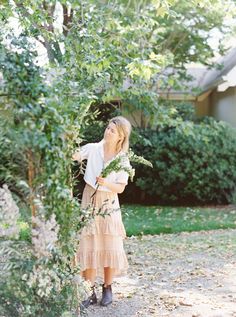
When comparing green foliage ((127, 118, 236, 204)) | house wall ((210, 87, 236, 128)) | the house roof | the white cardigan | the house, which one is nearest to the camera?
the white cardigan

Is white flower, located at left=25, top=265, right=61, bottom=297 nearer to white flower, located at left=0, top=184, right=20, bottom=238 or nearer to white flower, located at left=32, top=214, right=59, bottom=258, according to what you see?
white flower, located at left=32, top=214, right=59, bottom=258

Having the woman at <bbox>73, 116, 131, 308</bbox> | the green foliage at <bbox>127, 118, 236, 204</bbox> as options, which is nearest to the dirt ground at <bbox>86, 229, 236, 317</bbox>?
the woman at <bbox>73, 116, 131, 308</bbox>

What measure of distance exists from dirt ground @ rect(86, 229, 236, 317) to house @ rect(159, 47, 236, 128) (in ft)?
20.4

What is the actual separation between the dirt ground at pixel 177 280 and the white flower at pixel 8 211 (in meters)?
2.14

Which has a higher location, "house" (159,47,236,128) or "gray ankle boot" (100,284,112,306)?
"house" (159,47,236,128)

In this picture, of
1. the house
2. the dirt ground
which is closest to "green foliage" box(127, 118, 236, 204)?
the house

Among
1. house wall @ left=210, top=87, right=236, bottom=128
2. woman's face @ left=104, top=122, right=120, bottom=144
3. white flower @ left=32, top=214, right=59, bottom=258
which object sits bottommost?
white flower @ left=32, top=214, right=59, bottom=258

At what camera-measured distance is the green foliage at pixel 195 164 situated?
12.8 m

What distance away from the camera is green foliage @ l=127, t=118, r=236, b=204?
12.8 metres

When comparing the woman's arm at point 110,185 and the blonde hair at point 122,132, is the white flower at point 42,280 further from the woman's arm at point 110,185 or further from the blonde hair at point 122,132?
the blonde hair at point 122,132

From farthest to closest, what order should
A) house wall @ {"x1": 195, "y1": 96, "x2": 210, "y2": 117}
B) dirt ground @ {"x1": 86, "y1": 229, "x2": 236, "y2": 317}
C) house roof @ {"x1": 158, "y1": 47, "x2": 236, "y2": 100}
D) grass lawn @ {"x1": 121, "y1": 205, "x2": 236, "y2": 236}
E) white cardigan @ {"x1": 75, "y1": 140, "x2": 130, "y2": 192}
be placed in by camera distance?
house wall @ {"x1": 195, "y1": 96, "x2": 210, "y2": 117} → house roof @ {"x1": 158, "y1": 47, "x2": 236, "y2": 100} → grass lawn @ {"x1": 121, "y1": 205, "x2": 236, "y2": 236} → dirt ground @ {"x1": 86, "y1": 229, "x2": 236, "y2": 317} → white cardigan @ {"x1": 75, "y1": 140, "x2": 130, "y2": 192}

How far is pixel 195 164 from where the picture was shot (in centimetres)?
1273

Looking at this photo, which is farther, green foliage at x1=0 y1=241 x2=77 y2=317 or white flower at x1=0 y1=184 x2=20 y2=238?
green foliage at x1=0 y1=241 x2=77 y2=317

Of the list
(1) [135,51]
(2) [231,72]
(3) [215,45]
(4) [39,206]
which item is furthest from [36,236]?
(3) [215,45]
